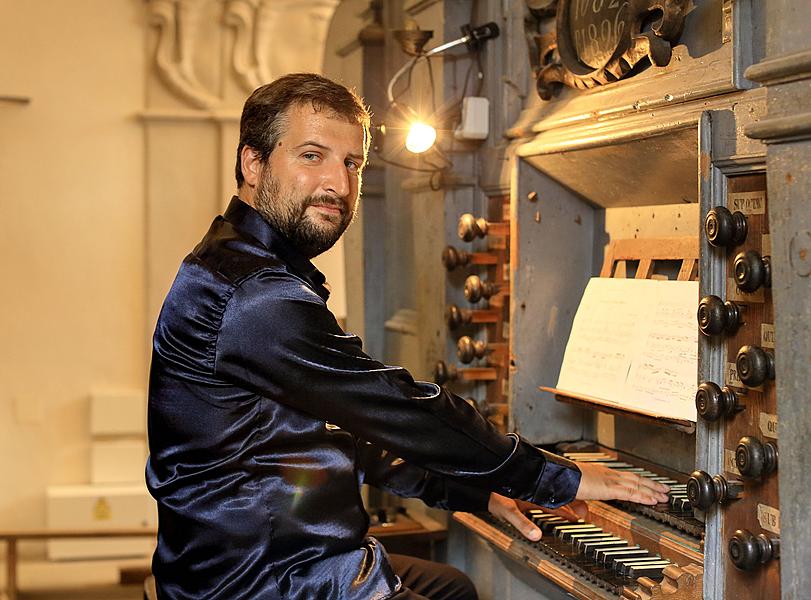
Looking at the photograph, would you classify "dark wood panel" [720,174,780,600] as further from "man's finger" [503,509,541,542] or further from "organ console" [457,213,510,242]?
"organ console" [457,213,510,242]

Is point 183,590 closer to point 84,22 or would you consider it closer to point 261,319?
point 261,319

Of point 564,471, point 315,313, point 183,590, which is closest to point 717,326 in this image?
point 564,471

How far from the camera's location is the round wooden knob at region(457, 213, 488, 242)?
3.77 metres

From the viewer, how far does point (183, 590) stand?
2.40 metres

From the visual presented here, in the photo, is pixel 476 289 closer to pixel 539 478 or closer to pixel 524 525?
pixel 524 525

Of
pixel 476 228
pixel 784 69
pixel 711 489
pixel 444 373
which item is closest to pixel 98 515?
pixel 444 373

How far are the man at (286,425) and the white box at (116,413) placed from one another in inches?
127

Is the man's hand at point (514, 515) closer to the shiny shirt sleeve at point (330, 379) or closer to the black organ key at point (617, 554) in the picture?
the black organ key at point (617, 554)

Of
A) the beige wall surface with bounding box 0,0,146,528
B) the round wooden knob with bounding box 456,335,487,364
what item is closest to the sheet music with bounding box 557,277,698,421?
the round wooden knob with bounding box 456,335,487,364

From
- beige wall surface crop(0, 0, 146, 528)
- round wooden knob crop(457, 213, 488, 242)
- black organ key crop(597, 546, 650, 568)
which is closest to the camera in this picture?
black organ key crop(597, 546, 650, 568)

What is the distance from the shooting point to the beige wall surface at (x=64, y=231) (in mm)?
5516

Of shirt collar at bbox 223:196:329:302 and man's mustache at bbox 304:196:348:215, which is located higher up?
man's mustache at bbox 304:196:348:215

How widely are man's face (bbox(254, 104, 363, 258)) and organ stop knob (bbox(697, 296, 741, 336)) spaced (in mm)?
860

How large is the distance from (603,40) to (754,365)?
1.19 m
